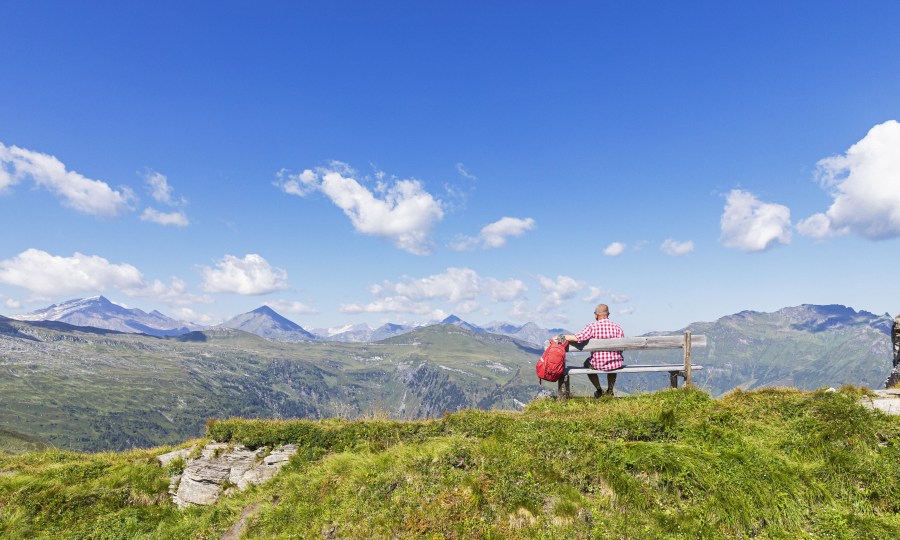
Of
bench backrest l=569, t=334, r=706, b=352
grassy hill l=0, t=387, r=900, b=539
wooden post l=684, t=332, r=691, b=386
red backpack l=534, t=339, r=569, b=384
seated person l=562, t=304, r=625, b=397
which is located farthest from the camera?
seated person l=562, t=304, r=625, b=397

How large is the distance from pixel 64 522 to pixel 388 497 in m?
12.5

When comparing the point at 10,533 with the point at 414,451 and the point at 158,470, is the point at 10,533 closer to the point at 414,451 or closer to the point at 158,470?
the point at 158,470

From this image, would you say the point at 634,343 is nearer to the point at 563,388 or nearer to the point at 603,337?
the point at 603,337

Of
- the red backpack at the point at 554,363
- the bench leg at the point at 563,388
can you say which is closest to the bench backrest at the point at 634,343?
the red backpack at the point at 554,363

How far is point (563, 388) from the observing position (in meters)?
16.1

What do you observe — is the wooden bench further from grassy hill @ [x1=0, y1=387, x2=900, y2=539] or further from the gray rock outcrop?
the gray rock outcrop

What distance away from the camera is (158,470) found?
16641mm

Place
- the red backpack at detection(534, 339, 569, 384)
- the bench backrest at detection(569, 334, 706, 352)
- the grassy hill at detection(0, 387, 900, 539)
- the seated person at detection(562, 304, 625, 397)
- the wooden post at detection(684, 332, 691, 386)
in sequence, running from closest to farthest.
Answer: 1. the grassy hill at detection(0, 387, 900, 539)
2. the wooden post at detection(684, 332, 691, 386)
3. the red backpack at detection(534, 339, 569, 384)
4. the bench backrest at detection(569, 334, 706, 352)
5. the seated person at detection(562, 304, 625, 397)

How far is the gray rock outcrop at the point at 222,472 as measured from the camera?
1534 cm

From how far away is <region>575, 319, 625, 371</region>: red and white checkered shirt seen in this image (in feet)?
51.9

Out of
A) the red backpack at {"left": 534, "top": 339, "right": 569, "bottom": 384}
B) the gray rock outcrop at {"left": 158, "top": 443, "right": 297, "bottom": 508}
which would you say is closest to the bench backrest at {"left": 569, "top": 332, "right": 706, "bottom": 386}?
the red backpack at {"left": 534, "top": 339, "right": 569, "bottom": 384}

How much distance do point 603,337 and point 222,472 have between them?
14.6 meters

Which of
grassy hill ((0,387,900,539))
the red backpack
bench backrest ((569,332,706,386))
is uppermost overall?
bench backrest ((569,332,706,386))

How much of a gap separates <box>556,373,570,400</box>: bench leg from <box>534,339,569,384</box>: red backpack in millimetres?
455
